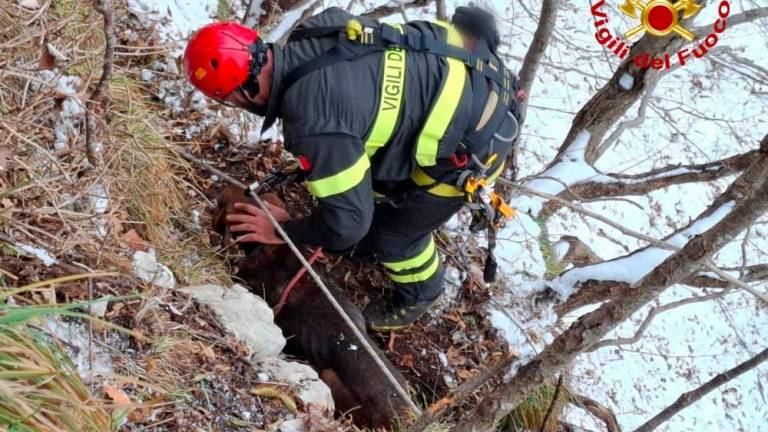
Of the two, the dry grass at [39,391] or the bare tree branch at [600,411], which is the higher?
the bare tree branch at [600,411]

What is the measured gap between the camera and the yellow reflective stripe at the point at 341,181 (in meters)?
2.60

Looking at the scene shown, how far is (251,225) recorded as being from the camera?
11.0 feet

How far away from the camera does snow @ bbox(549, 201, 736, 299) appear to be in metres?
3.42

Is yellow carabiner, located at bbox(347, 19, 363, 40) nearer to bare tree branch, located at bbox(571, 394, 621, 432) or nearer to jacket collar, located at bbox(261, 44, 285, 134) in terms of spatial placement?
jacket collar, located at bbox(261, 44, 285, 134)

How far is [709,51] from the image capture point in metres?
4.07

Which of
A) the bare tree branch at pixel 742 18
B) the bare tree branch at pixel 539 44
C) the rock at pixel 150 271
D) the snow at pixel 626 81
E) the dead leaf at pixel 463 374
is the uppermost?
the bare tree branch at pixel 742 18

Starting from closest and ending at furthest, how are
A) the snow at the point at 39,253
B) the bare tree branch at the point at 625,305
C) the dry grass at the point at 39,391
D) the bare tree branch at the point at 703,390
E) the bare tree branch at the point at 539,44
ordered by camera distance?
the dry grass at the point at 39,391, the bare tree branch at the point at 625,305, the snow at the point at 39,253, the bare tree branch at the point at 703,390, the bare tree branch at the point at 539,44

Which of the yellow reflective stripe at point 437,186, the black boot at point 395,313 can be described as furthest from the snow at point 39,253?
the black boot at point 395,313

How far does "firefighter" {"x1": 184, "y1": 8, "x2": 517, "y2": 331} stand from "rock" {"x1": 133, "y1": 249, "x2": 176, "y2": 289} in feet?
2.18

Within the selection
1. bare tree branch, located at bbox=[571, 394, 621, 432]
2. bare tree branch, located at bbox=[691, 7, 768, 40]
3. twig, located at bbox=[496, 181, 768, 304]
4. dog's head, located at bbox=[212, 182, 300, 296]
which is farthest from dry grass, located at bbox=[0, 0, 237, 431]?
bare tree branch, located at bbox=[691, 7, 768, 40]

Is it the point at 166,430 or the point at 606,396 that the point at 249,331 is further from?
the point at 606,396

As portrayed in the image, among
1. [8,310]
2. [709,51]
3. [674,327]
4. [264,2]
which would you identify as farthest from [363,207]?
[674,327]

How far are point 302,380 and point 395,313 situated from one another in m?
1.09

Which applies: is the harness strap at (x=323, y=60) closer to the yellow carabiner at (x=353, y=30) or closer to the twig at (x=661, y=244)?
the yellow carabiner at (x=353, y=30)
